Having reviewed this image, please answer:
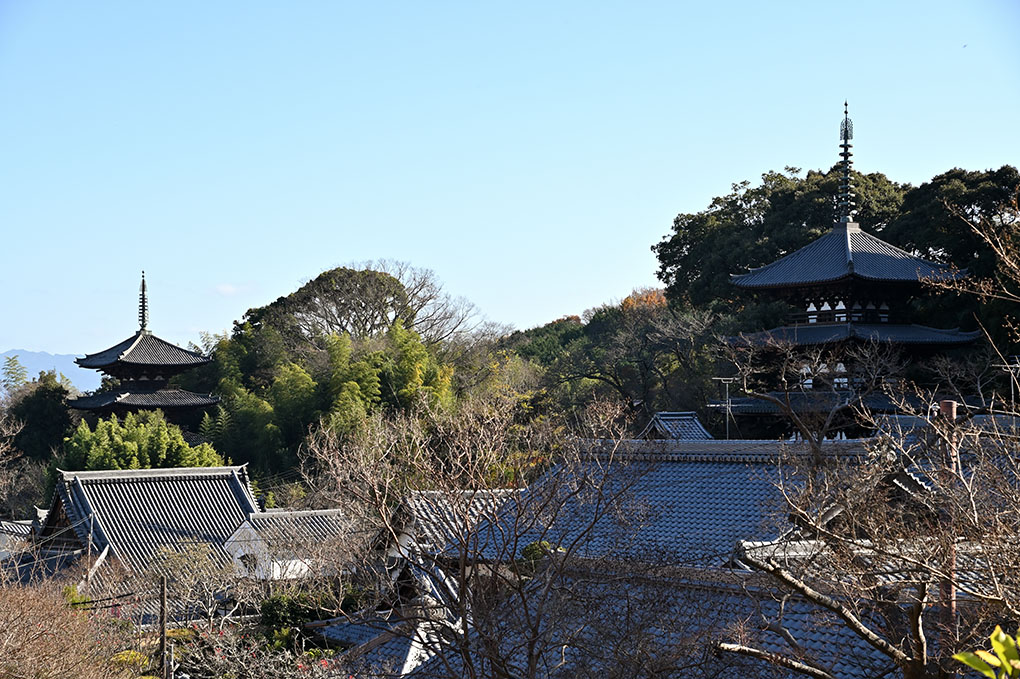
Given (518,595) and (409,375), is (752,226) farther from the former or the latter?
(518,595)

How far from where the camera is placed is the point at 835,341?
2300cm

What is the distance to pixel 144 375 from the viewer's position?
36281mm

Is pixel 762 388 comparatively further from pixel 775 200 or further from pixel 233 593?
pixel 233 593

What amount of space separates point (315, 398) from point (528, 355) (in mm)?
16591

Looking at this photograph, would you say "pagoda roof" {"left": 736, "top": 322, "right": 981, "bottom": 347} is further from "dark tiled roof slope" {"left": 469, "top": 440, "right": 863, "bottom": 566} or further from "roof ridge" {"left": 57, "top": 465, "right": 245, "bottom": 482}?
"roof ridge" {"left": 57, "top": 465, "right": 245, "bottom": 482}

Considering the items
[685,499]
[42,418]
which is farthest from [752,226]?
[42,418]

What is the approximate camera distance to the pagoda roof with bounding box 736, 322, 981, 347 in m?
22.7

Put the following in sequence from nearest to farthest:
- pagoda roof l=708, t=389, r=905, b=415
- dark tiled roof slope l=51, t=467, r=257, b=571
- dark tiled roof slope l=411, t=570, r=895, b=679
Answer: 1. dark tiled roof slope l=411, t=570, r=895, b=679
2. pagoda roof l=708, t=389, r=905, b=415
3. dark tiled roof slope l=51, t=467, r=257, b=571

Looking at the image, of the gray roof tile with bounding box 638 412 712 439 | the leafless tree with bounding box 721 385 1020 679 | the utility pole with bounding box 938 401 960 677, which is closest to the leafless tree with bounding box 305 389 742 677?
the leafless tree with bounding box 721 385 1020 679

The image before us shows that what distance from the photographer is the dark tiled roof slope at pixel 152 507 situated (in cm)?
2177

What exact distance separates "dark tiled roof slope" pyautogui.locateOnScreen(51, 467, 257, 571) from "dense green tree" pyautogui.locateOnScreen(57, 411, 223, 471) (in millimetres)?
5867

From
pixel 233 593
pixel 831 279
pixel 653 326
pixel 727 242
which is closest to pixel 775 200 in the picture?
pixel 727 242

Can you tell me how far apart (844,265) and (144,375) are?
24615 millimetres

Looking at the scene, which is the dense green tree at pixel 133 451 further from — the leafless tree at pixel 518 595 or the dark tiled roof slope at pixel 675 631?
the dark tiled roof slope at pixel 675 631
